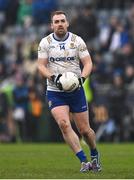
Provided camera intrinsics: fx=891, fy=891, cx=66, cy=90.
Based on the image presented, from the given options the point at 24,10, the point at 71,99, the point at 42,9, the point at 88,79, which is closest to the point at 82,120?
the point at 71,99

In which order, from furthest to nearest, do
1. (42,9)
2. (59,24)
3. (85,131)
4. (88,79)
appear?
(42,9)
(88,79)
(85,131)
(59,24)

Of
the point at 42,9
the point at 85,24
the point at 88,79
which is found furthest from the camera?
the point at 42,9

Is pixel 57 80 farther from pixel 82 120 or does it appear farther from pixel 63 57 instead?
pixel 82 120

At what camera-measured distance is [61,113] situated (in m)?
13.6

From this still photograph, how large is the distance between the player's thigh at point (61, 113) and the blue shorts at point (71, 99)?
10cm

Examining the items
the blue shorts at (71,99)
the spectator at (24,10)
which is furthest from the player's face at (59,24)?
the spectator at (24,10)

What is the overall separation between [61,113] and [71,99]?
356 millimetres

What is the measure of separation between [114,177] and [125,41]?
48.1ft

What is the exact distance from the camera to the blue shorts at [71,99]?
13.8 metres

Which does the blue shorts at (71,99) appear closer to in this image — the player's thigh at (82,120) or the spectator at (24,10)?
the player's thigh at (82,120)

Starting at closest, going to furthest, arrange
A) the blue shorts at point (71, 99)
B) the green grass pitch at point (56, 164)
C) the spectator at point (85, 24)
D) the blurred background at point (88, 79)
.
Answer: the green grass pitch at point (56, 164)
the blue shorts at point (71, 99)
the blurred background at point (88, 79)
the spectator at point (85, 24)

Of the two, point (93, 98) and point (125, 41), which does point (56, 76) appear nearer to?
point (93, 98)

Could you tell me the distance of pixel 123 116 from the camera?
25.5 m

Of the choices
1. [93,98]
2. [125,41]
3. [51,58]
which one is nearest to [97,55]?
[125,41]
